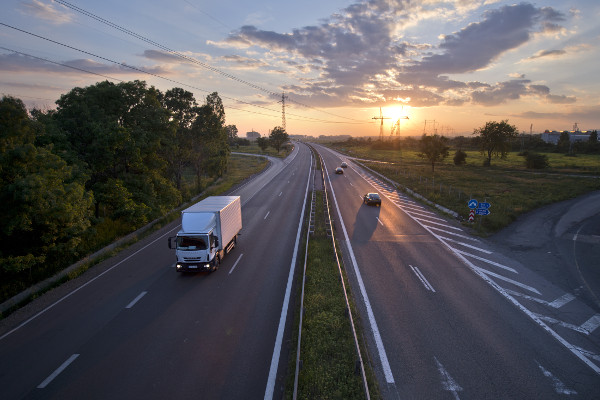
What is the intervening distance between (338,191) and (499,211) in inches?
757

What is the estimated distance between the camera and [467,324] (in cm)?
1201

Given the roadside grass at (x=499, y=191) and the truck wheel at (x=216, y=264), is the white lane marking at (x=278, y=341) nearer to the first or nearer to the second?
the truck wheel at (x=216, y=264)

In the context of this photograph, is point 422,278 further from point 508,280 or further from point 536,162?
point 536,162

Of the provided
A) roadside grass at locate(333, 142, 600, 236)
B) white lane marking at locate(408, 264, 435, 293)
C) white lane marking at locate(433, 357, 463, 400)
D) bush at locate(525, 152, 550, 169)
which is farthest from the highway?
bush at locate(525, 152, 550, 169)

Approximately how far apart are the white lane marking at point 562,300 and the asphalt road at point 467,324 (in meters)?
0.05

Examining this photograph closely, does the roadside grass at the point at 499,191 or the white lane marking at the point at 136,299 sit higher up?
the roadside grass at the point at 499,191

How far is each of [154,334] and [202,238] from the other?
561 centimetres

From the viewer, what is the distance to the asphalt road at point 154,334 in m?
9.20

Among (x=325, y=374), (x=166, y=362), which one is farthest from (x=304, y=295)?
(x=166, y=362)

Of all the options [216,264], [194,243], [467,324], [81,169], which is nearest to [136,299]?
[194,243]

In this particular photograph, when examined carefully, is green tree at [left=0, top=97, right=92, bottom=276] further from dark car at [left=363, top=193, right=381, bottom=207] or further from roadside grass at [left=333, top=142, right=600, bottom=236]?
roadside grass at [left=333, top=142, right=600, bottom=236]

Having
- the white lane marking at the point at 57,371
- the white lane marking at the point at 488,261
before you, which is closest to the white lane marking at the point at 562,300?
the white lane marking at the point at 488,261

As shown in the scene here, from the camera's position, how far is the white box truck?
16.3 metres

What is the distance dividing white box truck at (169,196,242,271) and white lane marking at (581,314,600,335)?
55.3 feet
